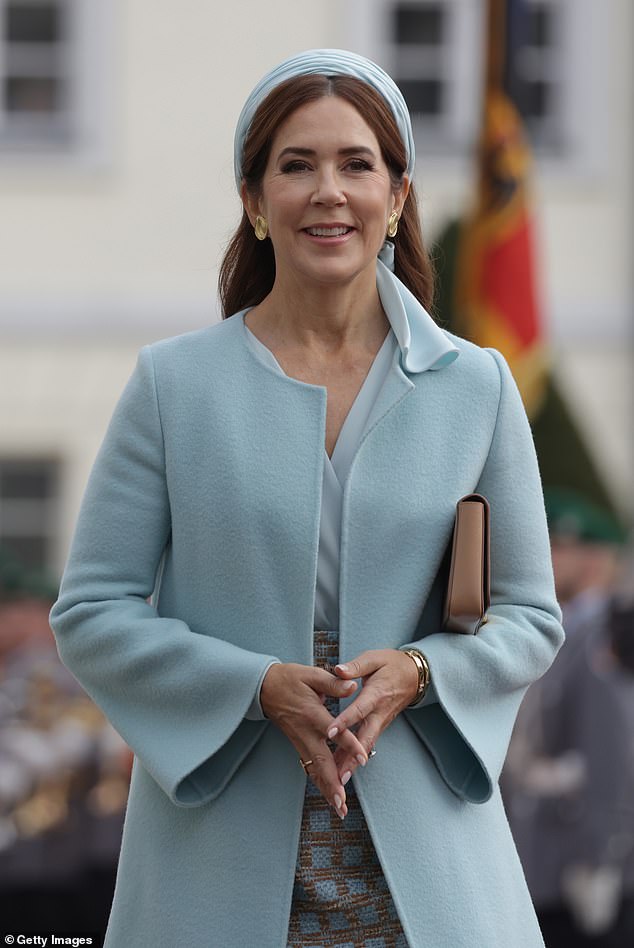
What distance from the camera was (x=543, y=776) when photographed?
7852mm

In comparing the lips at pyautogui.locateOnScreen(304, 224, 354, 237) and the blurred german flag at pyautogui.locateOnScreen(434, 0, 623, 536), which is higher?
the lips at pyautogui.locateOnScreen(304, 224, 354, 237)

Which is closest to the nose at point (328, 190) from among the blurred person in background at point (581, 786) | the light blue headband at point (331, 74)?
→ the light blue headband at point (331, 74)

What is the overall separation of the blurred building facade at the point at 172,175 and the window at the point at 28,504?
0.01 meters

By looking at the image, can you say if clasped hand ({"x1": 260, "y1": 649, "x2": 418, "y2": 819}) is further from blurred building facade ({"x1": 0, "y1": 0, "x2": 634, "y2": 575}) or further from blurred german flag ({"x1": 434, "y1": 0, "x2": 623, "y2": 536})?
blurred building facade ({"x1": 0, "y1": 0, "x2": 634, "y2": 575})

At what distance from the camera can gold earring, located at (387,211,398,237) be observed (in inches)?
107

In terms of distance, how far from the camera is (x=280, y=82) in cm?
263

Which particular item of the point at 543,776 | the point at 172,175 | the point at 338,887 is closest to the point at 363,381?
the point at 338,887

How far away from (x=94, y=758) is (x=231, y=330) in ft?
19.7

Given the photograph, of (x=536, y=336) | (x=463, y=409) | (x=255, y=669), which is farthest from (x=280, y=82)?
(x=536, y=336)

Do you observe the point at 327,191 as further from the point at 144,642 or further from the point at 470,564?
the point at 144,642

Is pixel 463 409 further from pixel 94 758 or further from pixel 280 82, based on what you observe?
pixel 94 758

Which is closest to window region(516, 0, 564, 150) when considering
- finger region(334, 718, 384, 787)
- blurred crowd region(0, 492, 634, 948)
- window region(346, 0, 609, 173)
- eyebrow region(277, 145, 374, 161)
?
window region(346, 0, 609, 173)

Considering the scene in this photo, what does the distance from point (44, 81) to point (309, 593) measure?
38.4 ft

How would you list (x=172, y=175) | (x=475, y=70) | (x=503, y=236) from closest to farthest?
(x=503, y=236), (x=172, y=175), (x=475, y=70)
